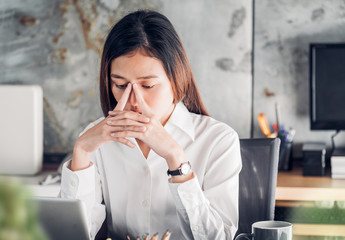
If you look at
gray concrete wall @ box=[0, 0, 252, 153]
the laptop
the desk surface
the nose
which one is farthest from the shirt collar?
gray concrete wall @ box=[0, 0, 252, 153]

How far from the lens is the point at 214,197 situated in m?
1.39

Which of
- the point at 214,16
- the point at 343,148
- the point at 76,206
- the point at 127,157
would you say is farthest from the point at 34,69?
the point at 76,206

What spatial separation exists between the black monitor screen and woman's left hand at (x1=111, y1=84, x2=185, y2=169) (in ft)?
4.81

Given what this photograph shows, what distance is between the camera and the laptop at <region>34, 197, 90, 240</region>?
873 mm

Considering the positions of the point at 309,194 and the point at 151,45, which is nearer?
the point at 151,45

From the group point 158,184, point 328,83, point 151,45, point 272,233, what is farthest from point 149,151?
point 328,83

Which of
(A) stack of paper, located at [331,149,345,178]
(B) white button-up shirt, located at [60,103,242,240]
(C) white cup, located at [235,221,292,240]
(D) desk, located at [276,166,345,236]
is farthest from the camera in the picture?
(A) stack of paper, located at [331,149,345,178]

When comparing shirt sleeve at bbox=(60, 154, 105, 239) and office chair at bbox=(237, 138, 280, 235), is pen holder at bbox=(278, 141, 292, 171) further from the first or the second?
shirt sleeve at bbox=(60, 154, 105, 239)

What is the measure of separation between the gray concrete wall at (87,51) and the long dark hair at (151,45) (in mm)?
1273

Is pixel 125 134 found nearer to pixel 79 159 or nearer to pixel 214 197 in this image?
pixel 79 159

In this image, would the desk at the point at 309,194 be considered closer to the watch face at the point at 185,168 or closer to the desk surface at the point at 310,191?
the desk surface at the point at 310,191

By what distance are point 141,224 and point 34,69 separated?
1.71m

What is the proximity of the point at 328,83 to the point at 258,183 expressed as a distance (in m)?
1.25

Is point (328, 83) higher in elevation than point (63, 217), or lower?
higher
